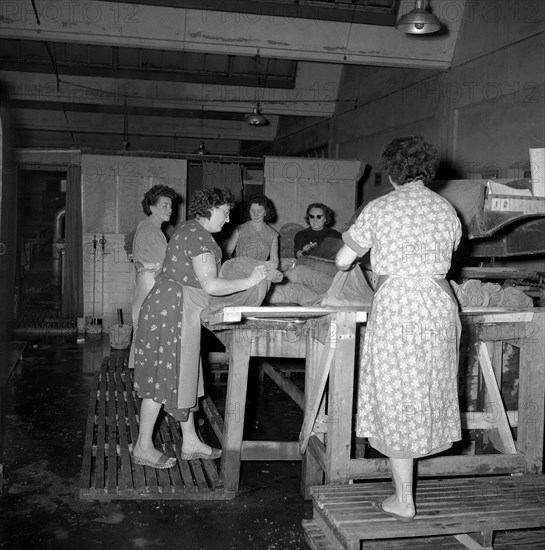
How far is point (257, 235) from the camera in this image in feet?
22.1

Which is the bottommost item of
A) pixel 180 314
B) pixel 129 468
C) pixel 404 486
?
pixel 129 468

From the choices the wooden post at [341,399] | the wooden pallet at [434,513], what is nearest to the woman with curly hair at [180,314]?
the wooden post at [341,399]

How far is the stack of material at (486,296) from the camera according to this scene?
12.7 ft

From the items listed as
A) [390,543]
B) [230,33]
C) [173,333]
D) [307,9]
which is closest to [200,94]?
[230,33]

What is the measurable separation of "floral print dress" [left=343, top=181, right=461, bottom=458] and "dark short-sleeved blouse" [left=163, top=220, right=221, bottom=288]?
1224 mm

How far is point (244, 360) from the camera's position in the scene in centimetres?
400

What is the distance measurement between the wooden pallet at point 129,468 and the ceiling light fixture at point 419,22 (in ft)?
16.6

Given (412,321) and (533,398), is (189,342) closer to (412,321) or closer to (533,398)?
(412,321)

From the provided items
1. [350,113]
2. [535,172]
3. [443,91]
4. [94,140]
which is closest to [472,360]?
[535,172]

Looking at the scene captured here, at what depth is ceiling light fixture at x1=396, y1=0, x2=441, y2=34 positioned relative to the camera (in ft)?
24.0

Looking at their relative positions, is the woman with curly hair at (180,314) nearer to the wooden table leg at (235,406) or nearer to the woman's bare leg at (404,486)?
the wooden table leg at (235,406)

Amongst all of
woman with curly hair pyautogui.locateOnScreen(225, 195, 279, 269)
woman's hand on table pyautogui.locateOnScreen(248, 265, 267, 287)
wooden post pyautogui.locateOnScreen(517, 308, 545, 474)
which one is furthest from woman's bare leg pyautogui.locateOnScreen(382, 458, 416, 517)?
woman with curly hair pyautogui.locateOnScreen(225, 195, 279, 269)

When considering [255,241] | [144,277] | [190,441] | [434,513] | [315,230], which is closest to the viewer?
[434,513]

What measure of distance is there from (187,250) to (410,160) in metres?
1.54
